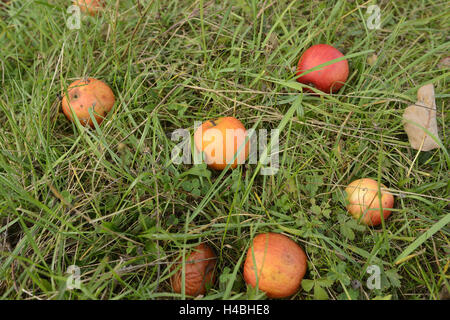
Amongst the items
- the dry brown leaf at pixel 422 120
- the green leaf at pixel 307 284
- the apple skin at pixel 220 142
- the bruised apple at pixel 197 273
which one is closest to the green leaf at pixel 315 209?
the green leaf at pixel 307 284

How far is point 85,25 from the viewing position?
116 inches

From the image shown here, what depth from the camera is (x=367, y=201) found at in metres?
2.07

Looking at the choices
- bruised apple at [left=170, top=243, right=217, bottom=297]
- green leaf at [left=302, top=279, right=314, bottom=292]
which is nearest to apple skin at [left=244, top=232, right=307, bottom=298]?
green leaf at [left=302, top=279, right=314, bottom=292]

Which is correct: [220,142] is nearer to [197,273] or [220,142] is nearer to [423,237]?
[197,273]

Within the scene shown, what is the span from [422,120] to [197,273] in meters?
1.89

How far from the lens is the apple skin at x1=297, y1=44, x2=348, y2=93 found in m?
2.44

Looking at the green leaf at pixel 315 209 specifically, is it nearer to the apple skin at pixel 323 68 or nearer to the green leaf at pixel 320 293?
the green leaf at pixel 320 293

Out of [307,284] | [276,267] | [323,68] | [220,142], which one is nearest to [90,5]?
[220,142]

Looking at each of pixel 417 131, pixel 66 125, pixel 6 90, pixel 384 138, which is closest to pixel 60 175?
pixel 66 125

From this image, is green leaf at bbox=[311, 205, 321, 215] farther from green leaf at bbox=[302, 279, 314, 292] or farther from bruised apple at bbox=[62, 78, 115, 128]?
bruised apple at bbox=[62, 78, 115, 128]

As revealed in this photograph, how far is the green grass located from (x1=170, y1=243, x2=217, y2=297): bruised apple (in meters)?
0.07

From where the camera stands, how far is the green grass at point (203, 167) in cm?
191

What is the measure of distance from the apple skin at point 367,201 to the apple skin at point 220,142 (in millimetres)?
756
